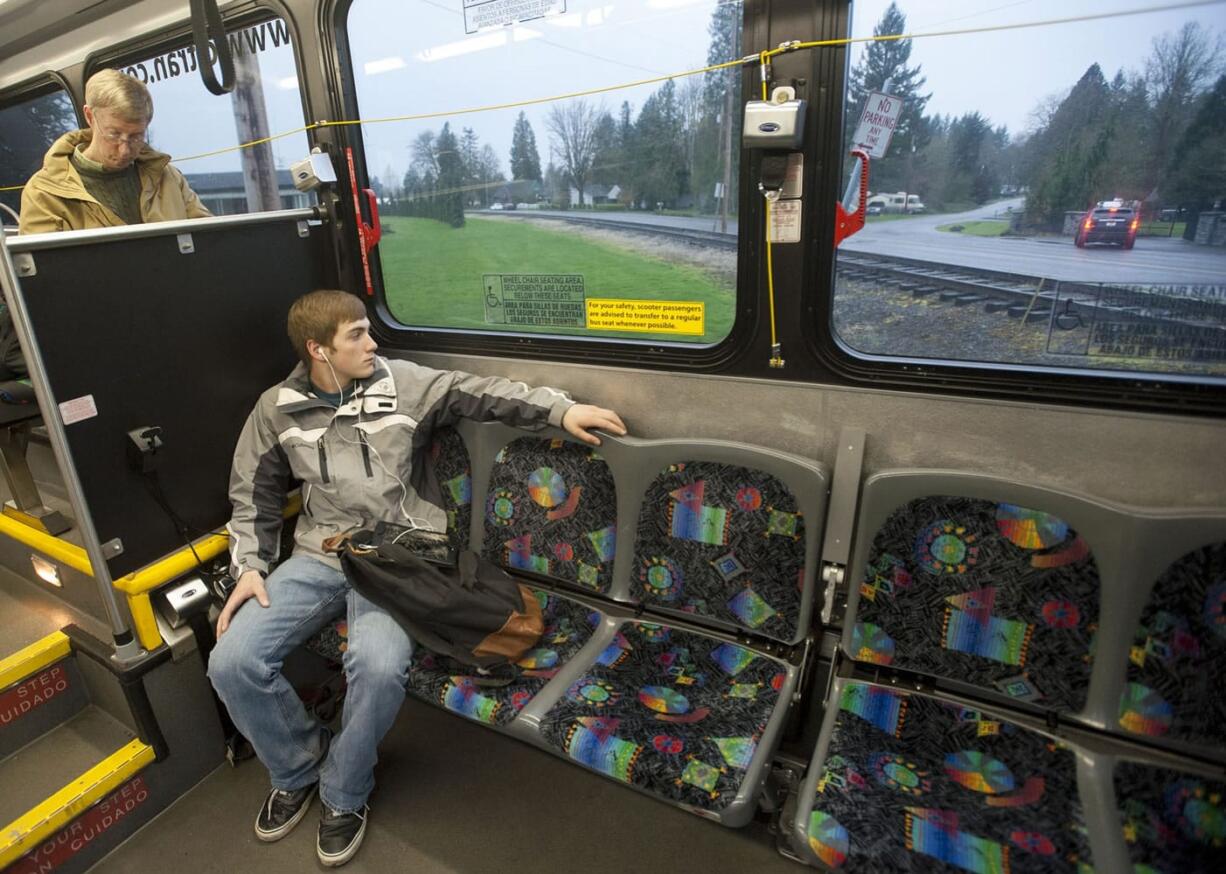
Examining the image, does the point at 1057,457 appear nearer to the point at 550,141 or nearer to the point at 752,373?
the point at 752,373

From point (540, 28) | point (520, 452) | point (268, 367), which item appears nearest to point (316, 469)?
point (268, 367)

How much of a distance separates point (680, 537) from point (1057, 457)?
1.07 m

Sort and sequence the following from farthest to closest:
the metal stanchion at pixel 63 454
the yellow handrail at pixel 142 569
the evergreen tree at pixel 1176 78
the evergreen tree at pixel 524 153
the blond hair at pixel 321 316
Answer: the evergreen tree at pixel 524 153, the blond hair at pixel 321 316, the yellow handrail at pixel 142 569, the metal stanchion at pixel 63 454, the evergreen tree at pixel 1176 78

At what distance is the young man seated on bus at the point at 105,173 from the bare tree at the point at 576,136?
54.1 inches

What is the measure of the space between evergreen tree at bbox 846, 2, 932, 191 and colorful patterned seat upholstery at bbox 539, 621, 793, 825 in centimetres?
145

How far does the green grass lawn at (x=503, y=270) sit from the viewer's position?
223cm

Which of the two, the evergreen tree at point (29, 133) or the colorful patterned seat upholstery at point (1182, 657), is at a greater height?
the evergreen tree at point (29, 133)

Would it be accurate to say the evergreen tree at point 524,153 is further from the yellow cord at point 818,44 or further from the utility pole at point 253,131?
the utility pole at point 253,131

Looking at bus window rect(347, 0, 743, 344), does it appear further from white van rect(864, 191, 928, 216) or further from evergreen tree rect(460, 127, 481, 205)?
white van rect(864, 191, 928, 216)

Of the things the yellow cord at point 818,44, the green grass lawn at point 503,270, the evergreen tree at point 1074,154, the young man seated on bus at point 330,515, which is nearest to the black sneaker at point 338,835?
the young man seated on bus at point 330,515

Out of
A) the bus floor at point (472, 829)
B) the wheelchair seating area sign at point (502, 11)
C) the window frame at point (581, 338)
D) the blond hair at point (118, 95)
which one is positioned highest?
the wheelchair seating area sign at point (502, 11)

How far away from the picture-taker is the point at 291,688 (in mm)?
2094

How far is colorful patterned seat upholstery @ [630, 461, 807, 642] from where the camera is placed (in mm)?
1971

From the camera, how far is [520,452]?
234cm
